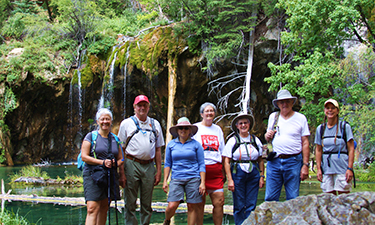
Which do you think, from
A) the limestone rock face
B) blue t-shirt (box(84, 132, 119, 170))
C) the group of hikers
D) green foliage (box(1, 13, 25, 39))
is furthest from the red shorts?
green foliage (box(1, 13, 25, 39))

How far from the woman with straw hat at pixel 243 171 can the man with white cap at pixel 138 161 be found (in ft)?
3.55

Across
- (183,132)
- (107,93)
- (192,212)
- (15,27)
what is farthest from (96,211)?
(15,27)

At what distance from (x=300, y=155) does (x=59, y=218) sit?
4.95 meters

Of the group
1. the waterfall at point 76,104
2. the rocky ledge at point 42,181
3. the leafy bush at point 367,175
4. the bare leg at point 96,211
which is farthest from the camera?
the waterfall at point 76,104

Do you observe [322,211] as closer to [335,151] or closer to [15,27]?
[335,151]

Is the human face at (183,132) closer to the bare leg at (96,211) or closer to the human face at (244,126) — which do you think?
the human face at (244,126)

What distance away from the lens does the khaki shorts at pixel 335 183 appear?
3828 mm

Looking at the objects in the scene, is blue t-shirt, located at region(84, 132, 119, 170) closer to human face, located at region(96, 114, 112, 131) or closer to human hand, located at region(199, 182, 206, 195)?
human face, located at region(96, 114, 112, 131)

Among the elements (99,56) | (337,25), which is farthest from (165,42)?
(337,25)

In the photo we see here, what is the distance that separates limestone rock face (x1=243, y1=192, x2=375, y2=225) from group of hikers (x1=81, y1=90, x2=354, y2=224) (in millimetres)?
1453

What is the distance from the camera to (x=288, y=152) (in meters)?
4.04

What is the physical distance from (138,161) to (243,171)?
56.9 inches

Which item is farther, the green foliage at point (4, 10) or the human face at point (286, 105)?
the green foliage at point (4, 10)

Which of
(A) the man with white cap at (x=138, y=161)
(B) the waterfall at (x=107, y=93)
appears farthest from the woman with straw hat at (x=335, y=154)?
(B) the waterfall at (x=107, y=93)
